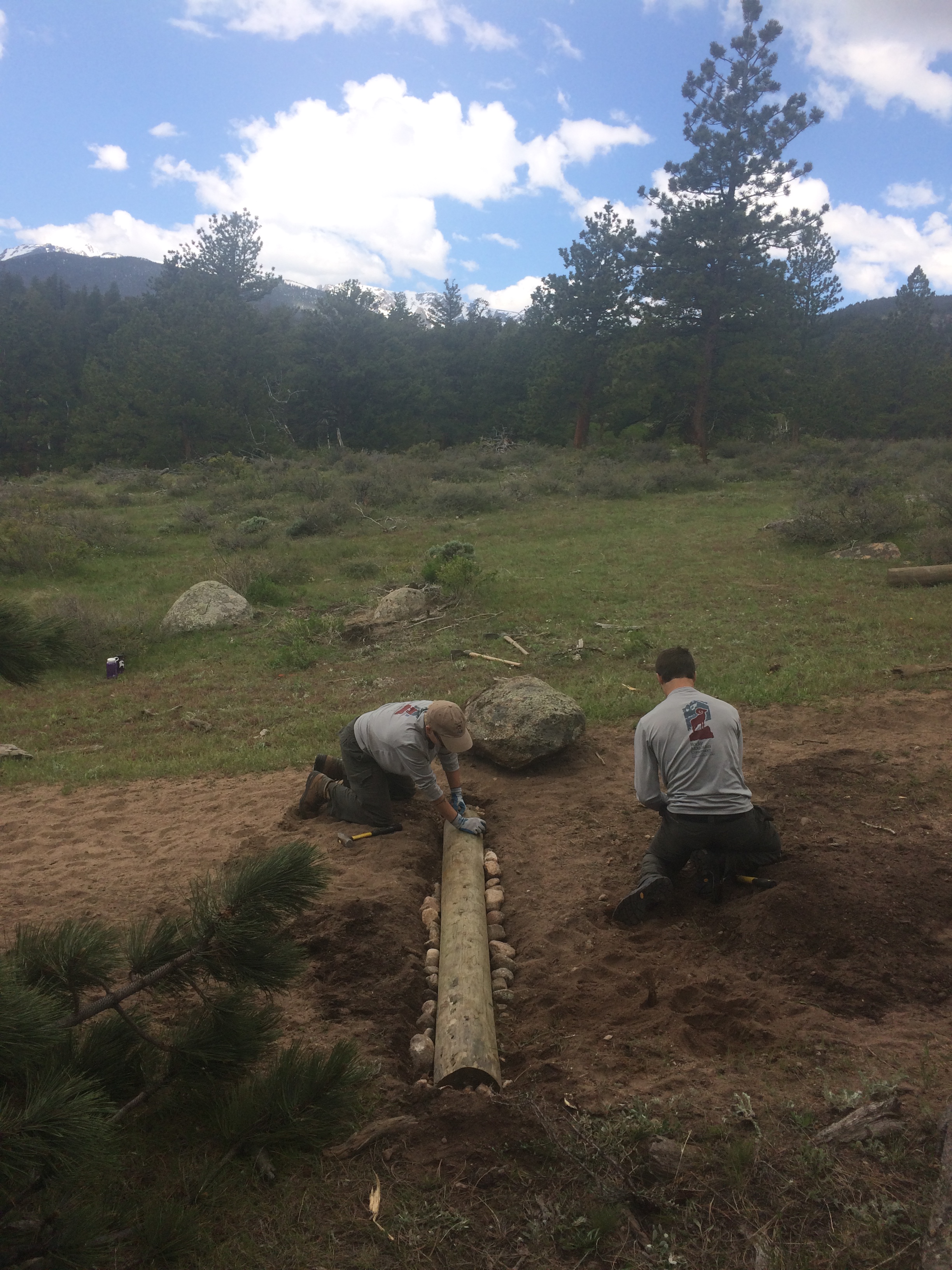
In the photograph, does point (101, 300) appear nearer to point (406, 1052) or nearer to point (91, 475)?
point (91, 475)

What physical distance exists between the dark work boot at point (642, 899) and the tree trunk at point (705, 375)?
1039 inches

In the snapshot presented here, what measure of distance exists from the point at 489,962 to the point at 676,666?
1.84 m

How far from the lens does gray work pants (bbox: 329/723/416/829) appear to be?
17.1 ft

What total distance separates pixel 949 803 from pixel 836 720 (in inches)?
70.8

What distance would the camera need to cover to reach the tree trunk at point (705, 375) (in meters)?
28.6

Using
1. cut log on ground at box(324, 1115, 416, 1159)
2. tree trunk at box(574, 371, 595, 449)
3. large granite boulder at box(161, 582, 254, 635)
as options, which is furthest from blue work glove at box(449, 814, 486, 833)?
tree trunk at box(574, 371, 595, 449)

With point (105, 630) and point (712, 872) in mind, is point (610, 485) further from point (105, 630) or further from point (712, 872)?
point (712, 872)

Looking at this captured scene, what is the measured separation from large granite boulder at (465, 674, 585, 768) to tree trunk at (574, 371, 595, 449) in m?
29.5

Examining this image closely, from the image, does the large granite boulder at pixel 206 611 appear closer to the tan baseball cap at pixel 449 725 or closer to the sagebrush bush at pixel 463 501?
the tan baseball cap at pixel 449 725

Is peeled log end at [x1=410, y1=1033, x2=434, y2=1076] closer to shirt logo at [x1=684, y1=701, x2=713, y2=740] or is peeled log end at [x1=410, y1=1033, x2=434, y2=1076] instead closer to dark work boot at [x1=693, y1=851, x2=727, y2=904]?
dark work boot at [x1=693, y1=851, x2=727, y2=904]

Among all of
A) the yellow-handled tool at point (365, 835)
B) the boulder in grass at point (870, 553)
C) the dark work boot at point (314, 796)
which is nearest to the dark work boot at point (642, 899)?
the yellow-handled tool at point (365, 835)

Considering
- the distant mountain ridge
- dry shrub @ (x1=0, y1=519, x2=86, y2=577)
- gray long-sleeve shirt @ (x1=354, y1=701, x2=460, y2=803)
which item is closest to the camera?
gray long-sleeve shirt @ (x1=354, y1=701, x2=460, y2=803)

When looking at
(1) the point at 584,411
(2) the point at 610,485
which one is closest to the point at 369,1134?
(2) the point at 610,485

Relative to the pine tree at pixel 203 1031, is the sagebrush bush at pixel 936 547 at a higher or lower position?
higher
